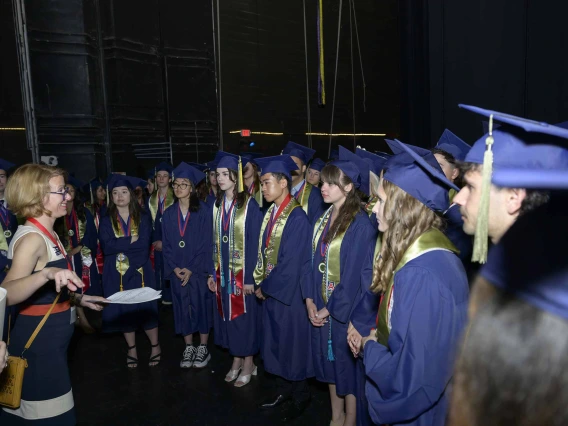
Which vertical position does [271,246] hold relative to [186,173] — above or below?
below

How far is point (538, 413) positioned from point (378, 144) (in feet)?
40.6

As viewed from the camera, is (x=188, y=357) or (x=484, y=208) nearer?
(x=484, y=208)

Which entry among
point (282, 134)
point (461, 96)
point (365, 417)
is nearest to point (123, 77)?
point (282, 134)

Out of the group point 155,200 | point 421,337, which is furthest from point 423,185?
point 155,200

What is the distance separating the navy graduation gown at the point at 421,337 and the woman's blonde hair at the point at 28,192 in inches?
78.4

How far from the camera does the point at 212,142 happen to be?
9.29 metres

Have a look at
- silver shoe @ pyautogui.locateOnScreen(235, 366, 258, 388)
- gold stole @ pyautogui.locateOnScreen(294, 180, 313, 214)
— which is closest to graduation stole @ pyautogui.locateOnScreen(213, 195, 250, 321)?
silver shoe @ pyautogui.locateOnScreen(235, 366, 258, 388)

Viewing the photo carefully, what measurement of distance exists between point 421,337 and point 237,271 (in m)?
2.50

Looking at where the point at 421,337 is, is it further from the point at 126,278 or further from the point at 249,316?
the point at 126,278

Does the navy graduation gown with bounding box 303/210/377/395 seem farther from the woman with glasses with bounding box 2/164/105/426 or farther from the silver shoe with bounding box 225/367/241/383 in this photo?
the woman with glasses with bounding box 2/164/105/426

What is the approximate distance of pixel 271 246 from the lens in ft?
11.5

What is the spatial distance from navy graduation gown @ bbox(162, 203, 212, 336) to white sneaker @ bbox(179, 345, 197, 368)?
159 millimetres

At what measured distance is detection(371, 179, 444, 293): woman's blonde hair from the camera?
180cm

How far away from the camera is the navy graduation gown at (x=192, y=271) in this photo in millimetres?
4328
